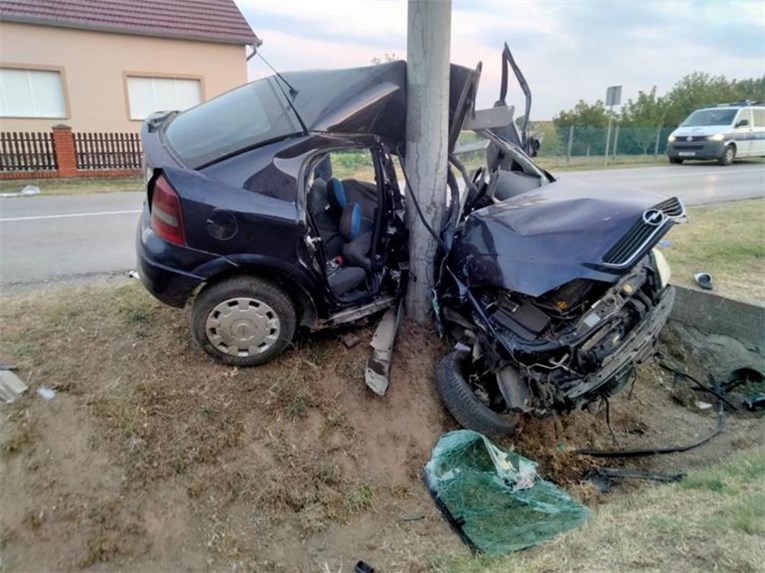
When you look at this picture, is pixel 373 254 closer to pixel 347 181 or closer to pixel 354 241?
pixel 354 241

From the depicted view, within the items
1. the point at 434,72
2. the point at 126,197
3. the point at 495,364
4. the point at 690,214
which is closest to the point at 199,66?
the point at 126,197

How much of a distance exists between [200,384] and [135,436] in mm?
511

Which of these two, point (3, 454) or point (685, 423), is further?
point (685, 423)

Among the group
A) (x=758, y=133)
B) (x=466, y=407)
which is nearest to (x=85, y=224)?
(x=466, y=407)

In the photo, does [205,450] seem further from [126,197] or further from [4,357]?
[126,197]

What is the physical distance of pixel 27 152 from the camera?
48.1ft

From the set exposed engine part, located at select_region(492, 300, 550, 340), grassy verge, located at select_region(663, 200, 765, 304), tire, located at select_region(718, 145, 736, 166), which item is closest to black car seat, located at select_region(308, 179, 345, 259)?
exposed engine part, located at select_region(492, 300, 550, 340)

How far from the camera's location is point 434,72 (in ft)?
12.9

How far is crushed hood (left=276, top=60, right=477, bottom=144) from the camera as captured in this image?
374cm

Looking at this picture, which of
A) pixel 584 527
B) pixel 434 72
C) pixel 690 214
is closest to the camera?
pixel 584 527

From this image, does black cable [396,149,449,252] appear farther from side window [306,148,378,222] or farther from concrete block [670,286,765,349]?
concrete block [670,286,765,349]

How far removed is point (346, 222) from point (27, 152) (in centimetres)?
1422

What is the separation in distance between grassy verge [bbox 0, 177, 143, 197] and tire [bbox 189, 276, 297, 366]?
416 inches

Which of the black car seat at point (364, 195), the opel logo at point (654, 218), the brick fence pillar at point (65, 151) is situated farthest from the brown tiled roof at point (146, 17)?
the opel logo at point (654, 218)
